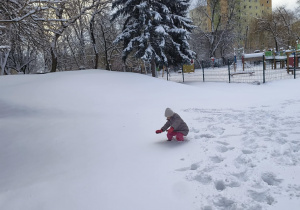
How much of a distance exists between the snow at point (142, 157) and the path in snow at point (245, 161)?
0.4 inches

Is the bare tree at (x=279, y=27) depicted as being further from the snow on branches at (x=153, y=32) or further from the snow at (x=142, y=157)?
the snow at (x=142, y=157)

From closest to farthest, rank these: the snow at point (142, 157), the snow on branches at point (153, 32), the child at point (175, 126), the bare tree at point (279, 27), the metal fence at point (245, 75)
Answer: the snow at point (142, 157) < the child at point (175, 126) < the metal fence at point (245, 75) < the snow on branches at point (153, 32) < the bare tree at point (279, 27)

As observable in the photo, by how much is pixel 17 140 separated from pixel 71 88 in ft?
14.3

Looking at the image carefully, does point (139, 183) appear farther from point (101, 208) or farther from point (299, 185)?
point (299, 185)

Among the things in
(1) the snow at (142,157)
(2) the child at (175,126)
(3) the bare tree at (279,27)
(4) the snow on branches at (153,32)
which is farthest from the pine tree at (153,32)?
(3) the bare tree at (279,27)

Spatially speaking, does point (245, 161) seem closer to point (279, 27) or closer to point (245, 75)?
point (245, 75)

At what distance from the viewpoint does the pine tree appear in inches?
579

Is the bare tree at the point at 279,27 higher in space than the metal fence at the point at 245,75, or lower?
higher

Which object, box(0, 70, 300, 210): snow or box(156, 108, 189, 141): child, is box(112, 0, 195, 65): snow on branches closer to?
box(0, 70, 300, 210): snow

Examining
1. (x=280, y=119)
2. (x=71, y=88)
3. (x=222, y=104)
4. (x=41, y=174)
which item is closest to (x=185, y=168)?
(x=41, y=174)

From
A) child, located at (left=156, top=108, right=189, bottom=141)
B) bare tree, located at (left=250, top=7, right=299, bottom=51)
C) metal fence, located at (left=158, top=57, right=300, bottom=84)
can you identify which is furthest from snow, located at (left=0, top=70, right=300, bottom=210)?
bare tree, located at (left=250, top=7, right=299, bottom=51)

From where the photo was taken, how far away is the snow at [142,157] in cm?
261

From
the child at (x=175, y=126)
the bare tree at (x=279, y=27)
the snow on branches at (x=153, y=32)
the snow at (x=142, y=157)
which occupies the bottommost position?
the snow at (x=142, y=157)

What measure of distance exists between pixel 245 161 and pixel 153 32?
528 inches
